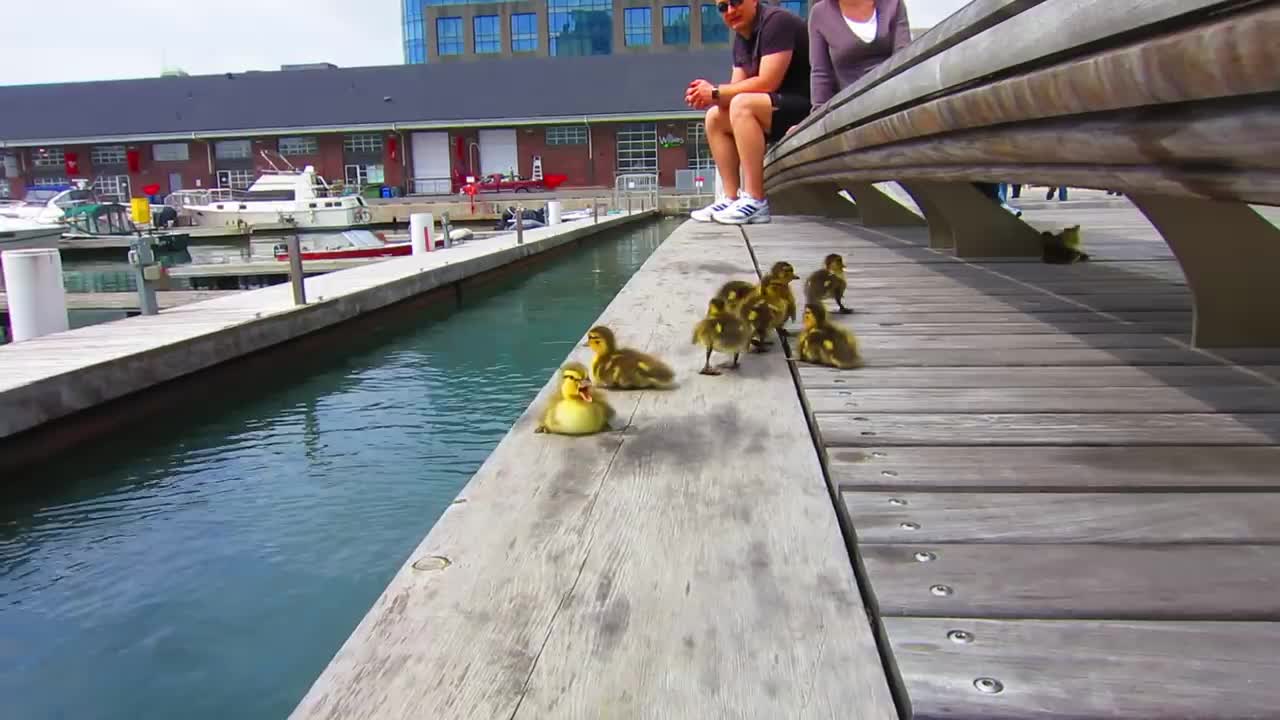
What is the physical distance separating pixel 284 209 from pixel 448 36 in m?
41.4

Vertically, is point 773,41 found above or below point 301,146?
below

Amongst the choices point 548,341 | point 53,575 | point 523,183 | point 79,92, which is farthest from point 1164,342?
point 79,92

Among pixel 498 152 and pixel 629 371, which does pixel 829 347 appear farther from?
pixel 498 152

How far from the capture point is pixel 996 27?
221cm

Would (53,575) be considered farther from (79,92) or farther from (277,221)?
(79,92)

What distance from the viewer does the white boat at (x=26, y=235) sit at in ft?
72.7

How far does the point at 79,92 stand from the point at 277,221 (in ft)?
89.0

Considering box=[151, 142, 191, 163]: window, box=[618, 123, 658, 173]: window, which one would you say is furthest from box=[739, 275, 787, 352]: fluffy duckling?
box=[151, 142, 191, 163]: window

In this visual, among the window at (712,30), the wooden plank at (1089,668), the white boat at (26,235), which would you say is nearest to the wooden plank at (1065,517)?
the wooden plank at (1089,668)

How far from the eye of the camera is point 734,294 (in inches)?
130

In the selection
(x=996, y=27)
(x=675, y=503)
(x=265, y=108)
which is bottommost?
(x=675, y=503)

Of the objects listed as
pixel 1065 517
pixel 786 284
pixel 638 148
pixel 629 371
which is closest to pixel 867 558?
pixel 1065 517

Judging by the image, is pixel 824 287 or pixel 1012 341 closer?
pixel 1012 341

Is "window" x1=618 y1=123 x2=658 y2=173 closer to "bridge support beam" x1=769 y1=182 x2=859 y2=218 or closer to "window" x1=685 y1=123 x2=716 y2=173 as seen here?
"window" x1=685 y1=123 x2=716 y2=173
